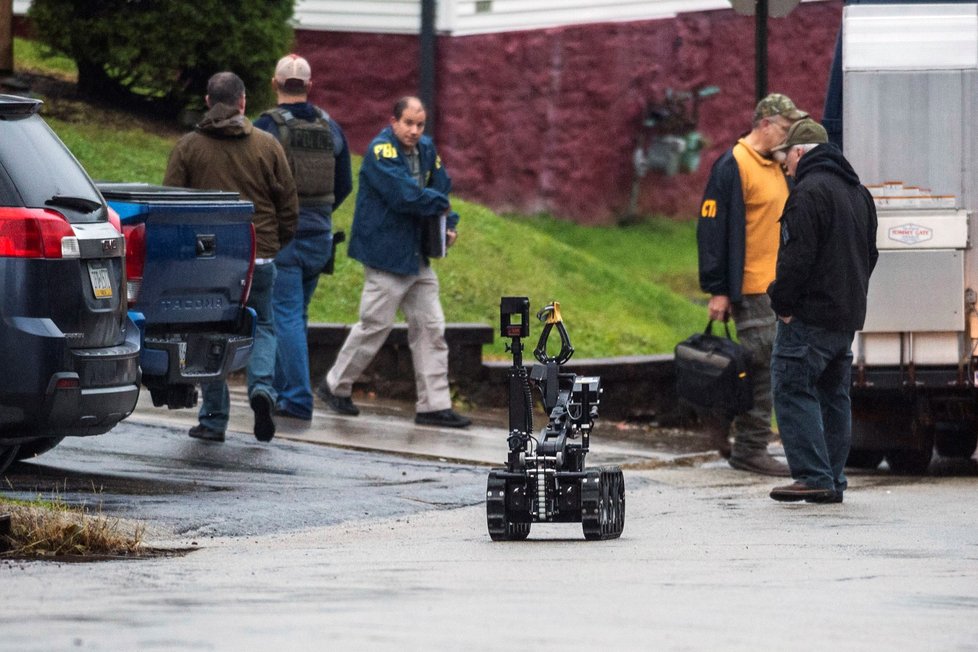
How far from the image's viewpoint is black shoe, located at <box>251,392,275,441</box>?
11.1m

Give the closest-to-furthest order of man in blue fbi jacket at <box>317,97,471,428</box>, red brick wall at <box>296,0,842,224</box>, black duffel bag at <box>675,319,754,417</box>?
1. black duffel bag at <box>675,319,754,417</box>
2. man in blue fbi jacket at <box>317,97,471,428</box>
3. red brick wall at <box>296,0,842,224</box>

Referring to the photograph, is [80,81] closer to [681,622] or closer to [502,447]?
[502,447]

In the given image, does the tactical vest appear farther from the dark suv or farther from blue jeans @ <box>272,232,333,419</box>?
the dark suv

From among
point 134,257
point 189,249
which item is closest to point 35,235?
point 134,257

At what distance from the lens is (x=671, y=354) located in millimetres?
15078

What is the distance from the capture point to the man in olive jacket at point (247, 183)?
36.6 feet

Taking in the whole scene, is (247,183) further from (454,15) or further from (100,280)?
(454,15)

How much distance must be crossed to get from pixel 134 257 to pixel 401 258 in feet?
9.86

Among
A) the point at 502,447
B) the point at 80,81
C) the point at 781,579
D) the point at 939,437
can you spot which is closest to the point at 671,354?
the point at 939,437

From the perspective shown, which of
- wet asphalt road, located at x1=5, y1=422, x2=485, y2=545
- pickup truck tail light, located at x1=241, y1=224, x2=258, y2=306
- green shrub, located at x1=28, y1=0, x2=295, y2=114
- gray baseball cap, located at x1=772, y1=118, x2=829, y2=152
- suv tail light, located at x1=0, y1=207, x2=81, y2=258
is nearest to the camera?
suv tail light, located at x1=0, y1=207, x2=81, y2=258

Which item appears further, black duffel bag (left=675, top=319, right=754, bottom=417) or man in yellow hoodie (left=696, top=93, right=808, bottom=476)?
man in yellow hoodie (left=696, top=93, right=808, bottom=476)

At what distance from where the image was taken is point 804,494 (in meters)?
9.96

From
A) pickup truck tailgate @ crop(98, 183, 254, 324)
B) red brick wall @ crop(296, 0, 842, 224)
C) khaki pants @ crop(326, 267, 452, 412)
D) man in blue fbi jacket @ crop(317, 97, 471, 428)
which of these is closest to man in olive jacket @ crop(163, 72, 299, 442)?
pickup truck tailgate @ crop(98, 183, 254, 324)

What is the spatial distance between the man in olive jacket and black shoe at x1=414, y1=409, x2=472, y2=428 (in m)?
1.51
